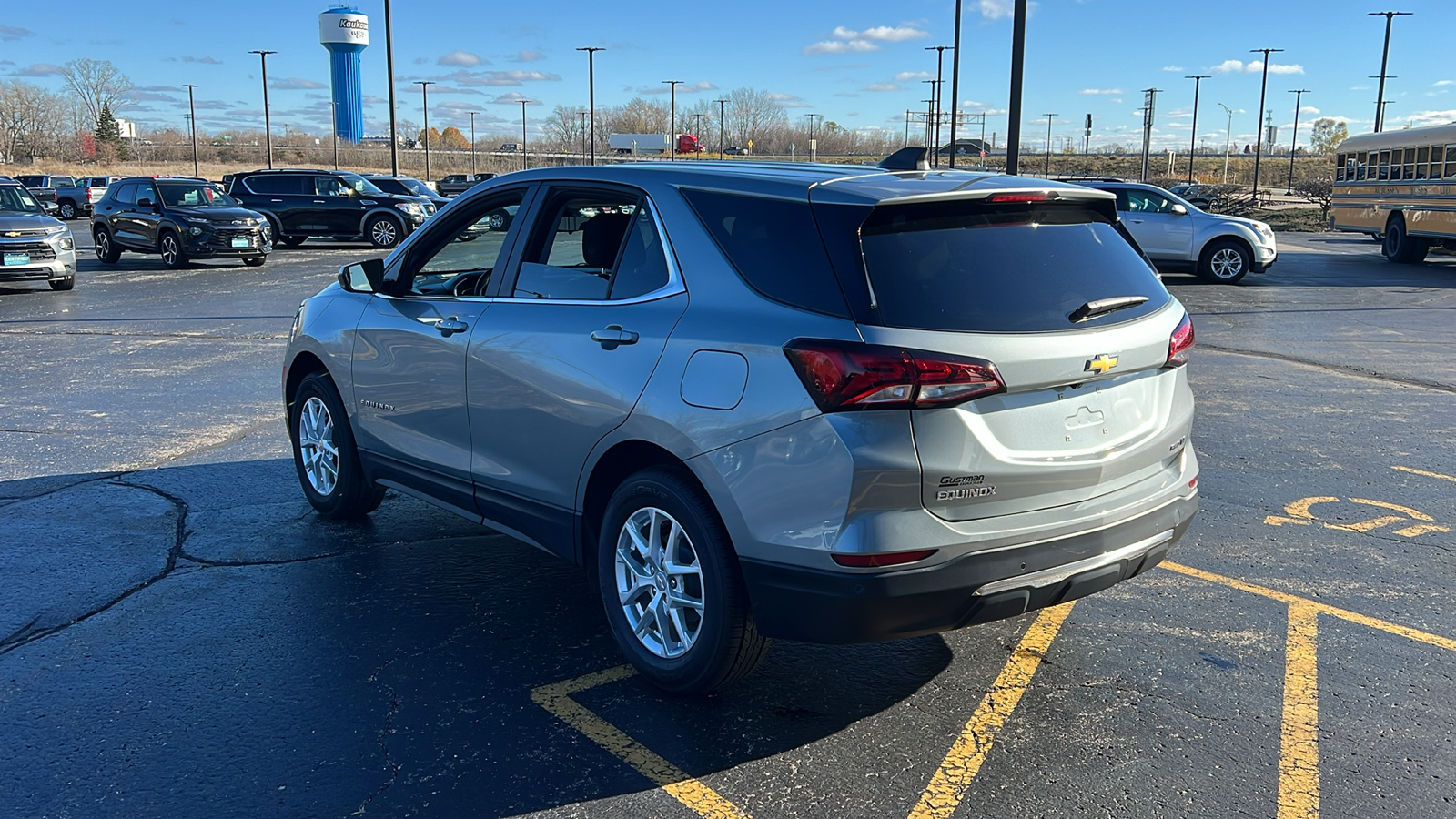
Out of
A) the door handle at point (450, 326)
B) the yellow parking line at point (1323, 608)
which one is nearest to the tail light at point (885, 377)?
the door handle at point (450, 326)

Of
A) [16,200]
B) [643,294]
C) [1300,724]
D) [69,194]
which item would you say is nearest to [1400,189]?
[1300,724]

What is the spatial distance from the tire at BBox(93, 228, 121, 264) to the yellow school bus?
25797 millimetres

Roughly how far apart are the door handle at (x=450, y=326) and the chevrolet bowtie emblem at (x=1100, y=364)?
7.87ft

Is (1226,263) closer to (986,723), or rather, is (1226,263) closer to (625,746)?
(986,723)

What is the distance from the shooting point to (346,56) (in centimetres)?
14750

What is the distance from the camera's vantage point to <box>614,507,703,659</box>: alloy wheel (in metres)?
3.68

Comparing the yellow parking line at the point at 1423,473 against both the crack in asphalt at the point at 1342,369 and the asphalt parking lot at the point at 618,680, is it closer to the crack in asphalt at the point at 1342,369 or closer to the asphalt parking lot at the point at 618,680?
the asphalt parking lot at the point at 618,680

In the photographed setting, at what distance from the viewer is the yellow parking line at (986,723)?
317cm

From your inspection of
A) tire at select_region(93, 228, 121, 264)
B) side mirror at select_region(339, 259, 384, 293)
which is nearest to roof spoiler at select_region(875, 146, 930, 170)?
side mirror at select_region(339, 259, 384, 293)

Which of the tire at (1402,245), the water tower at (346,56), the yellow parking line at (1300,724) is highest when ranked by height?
the water tower at (346,56)

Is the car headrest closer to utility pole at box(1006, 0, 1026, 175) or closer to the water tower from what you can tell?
utility pole at box(1006, 0, 1026, 175)

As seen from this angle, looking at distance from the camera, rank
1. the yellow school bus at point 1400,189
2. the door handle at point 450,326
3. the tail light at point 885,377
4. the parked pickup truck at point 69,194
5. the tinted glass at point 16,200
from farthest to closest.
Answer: the parked pickup truck at point 69,194
the yellow school bus at point 1400,189
the tinted glass at point 16,200
the door handle at point 450,326
the tail light at point 885,377

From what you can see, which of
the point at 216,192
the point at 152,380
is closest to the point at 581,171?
the point at 152,380

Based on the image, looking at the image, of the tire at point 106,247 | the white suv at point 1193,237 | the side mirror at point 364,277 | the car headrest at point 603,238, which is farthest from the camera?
the tire at point 106,247
